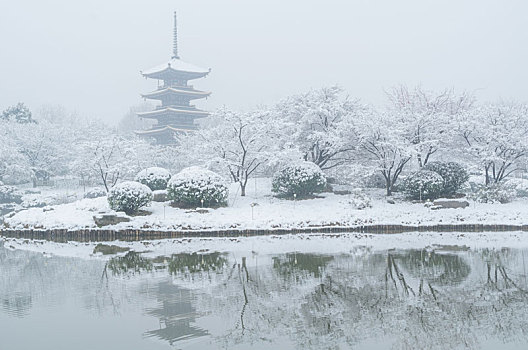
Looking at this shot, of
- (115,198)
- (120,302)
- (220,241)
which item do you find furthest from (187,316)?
(115,198)

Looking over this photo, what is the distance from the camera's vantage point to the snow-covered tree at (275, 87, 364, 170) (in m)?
24.8

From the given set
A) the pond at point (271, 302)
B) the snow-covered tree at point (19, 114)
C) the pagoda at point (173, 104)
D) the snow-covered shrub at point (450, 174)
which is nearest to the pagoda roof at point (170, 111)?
the pagoda at point (173, 104)

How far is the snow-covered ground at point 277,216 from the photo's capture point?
19.3 metres

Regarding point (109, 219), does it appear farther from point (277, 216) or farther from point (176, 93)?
point (176, 93)

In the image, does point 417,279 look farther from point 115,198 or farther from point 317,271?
point 115,198

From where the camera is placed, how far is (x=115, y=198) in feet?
66.0

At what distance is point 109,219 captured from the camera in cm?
1919

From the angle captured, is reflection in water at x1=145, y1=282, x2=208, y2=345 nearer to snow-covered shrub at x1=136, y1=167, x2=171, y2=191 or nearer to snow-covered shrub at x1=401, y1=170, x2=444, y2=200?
snow-covered shrub at x1=136, y1=167, x2=171, y2=191

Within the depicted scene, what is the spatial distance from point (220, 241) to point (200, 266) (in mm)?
5149

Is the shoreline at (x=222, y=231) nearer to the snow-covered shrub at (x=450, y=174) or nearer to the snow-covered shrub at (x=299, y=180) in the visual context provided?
the snow-covered shrub at (x=450, y=174)

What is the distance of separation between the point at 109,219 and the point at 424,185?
44.5 ft

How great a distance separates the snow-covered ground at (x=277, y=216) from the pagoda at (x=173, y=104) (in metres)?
32.3

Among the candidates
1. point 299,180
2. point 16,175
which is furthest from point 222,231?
point 16,175

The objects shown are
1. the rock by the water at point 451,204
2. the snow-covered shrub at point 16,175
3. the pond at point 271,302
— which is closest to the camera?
the pond at point 271,302
